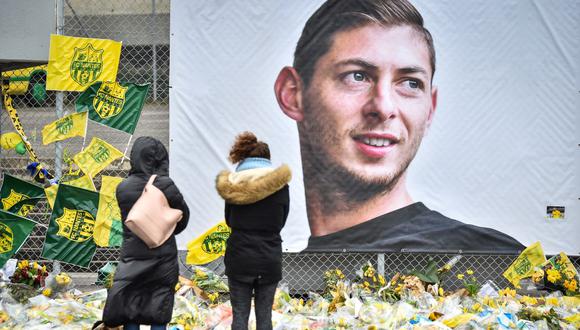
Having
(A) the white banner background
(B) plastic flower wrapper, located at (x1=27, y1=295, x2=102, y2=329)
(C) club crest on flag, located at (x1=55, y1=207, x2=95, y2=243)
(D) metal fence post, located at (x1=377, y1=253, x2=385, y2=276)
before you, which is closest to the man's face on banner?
(A) the white banner background

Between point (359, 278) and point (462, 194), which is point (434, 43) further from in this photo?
point (359, 278)

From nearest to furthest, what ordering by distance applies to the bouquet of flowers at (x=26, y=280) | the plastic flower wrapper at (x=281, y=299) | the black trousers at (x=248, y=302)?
1. the black trousers at (x=248, y=302)
2. the bouquet of flowers at (x=26, y=280)
3. the plastic flower wrapper at (x=281, y=299)

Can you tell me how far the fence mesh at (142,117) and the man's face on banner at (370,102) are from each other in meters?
0.77

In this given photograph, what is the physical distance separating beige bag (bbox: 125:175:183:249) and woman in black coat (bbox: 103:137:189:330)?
34mm

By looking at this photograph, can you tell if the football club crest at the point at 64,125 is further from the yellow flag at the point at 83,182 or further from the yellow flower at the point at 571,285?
the yellow flower at the point at 571,285

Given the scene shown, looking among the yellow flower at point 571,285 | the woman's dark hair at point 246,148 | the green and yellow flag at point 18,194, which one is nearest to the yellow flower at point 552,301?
the yellow flower at point 571,285

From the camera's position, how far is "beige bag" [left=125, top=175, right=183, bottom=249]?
3304 mm

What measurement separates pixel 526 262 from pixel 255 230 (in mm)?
2709

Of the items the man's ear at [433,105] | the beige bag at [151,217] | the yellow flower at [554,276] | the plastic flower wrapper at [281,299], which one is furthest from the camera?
the man's ear at [433,105]

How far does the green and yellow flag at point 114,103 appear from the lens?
199 inches

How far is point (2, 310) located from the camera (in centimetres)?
427

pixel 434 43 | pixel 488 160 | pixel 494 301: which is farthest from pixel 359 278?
pixel 434 43

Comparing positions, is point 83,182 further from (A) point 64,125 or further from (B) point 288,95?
(B) point 288,95

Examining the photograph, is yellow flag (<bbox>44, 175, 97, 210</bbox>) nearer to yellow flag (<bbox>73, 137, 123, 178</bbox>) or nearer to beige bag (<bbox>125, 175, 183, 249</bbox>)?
yellow flag (<bbox>73, 137, 123, 178</bbox>)
